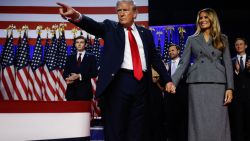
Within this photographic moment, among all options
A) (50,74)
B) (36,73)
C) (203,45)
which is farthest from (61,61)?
(203,45)

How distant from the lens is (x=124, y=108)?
2.07 metres

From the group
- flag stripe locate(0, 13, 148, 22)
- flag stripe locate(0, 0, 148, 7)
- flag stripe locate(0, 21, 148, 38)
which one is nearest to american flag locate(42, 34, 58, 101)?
flag stripe locate(0, 21, 148, 38)

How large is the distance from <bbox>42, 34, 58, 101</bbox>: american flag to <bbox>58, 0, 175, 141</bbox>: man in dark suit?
494 cm

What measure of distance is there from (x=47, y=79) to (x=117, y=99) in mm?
5132

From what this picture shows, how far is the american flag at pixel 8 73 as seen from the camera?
22.4 feet

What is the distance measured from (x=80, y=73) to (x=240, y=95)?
6.81 ft

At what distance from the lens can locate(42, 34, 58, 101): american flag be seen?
22.6 feet

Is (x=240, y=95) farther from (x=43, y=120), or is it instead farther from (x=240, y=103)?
(x=43, y=120)

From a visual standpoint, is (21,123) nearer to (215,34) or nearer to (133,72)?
(133,72)

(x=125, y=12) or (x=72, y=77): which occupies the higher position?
(x=125, y=12)

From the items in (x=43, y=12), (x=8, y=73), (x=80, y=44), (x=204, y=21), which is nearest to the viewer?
(x=204, y=21)

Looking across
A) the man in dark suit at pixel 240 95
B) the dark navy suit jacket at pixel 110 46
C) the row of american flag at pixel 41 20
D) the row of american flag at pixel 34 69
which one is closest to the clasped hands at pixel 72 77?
the man in dark suit at pixel 240 95

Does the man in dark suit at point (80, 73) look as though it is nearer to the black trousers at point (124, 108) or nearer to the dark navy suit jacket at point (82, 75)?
the dark navy suit jacket at point (82, 75)

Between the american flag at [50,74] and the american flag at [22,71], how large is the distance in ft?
1.17
